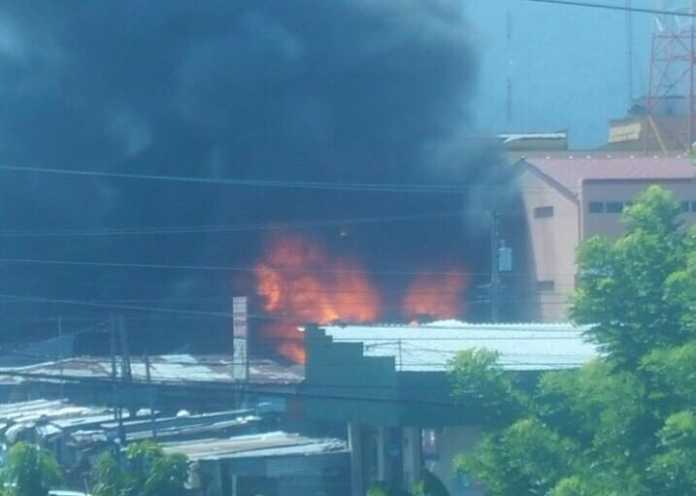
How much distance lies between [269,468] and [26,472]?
3456 millimetres

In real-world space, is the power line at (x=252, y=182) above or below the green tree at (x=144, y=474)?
above

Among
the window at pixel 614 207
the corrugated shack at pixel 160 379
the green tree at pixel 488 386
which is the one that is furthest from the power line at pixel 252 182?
the green tree at pixel 488 386

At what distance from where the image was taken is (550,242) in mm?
32500

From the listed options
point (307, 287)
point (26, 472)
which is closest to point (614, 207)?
point (307, 287)

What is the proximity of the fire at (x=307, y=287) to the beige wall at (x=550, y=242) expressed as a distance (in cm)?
Answer: 335

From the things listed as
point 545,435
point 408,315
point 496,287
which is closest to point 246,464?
point 545,435

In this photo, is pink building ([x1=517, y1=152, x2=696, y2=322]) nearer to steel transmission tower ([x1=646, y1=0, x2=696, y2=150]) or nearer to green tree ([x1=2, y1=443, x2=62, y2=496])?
steel transmission tower ([x1=646, y1=0, x2=696, y2=150])

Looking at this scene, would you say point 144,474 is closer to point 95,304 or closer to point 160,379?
point 160,379

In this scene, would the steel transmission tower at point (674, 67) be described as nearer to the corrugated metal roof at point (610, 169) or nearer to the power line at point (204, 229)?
the corrugated metal roof at point (610, 169)

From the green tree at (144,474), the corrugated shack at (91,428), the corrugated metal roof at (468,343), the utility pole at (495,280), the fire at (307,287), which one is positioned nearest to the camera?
the green tree at (144,474)

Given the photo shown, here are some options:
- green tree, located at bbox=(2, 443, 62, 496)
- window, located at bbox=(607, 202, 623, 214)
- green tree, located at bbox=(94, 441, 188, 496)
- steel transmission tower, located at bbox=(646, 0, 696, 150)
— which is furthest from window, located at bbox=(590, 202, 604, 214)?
green tree, located at bbox=(2, 443, 62, 496)

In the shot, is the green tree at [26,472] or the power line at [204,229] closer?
the green tree at [26,472]

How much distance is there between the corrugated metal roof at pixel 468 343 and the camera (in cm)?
1734

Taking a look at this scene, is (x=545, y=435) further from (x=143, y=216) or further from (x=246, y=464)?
(x=143, y=216)
